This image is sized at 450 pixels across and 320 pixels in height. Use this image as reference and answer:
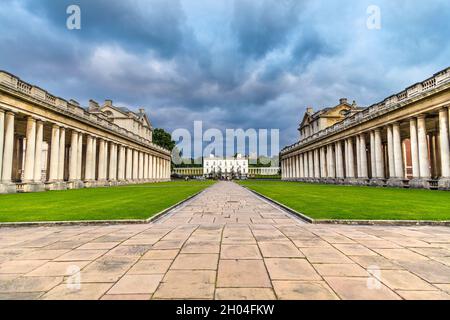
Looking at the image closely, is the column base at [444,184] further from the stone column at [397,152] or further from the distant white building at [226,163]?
the distant white building at [226,163]

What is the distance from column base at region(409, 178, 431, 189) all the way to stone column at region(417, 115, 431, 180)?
540 millimetres

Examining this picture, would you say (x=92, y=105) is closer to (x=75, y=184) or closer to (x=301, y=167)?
(x=75, y=184)

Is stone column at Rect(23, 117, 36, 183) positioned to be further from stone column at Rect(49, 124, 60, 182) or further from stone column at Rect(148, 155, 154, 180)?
stone column at Rect(148, 155, 154, 180)

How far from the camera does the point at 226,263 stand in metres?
4.44

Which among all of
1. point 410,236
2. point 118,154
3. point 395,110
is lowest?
point 410,236

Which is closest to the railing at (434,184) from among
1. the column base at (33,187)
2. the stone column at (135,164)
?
the column base at (33,187)

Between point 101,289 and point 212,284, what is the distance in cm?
149

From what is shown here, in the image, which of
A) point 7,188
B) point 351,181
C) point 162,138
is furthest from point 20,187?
point 162,138

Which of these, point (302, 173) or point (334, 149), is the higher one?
point (334, 149)

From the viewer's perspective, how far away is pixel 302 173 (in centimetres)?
6575

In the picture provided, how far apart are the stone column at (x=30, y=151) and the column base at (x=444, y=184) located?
38200 millimetres

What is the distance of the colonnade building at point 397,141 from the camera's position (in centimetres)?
2339
